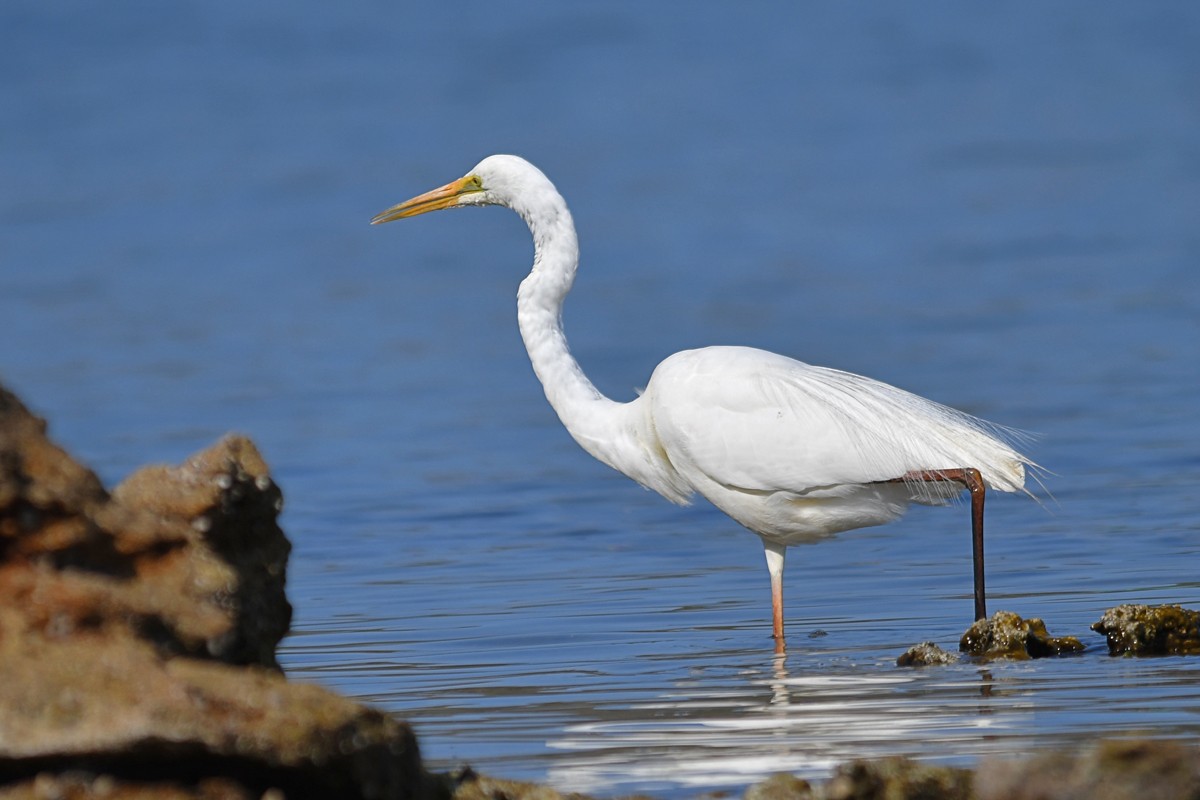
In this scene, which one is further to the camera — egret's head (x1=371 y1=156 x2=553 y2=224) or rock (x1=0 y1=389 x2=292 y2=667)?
egret's head (x1=371 y1=156 x2=553 y2=224)

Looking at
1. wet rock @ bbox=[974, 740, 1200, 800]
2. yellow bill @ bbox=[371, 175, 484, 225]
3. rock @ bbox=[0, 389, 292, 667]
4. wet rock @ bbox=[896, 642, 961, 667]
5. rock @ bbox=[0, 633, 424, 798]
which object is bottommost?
wet rock @ bbox=[974, 740, 1200, 800]

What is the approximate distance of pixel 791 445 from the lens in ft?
27.0

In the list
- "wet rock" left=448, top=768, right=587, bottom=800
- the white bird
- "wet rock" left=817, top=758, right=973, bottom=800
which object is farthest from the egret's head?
"wet rock" left=817, top=758, right=973, bottom=800

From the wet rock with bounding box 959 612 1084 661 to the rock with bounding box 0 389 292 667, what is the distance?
305 centimetres

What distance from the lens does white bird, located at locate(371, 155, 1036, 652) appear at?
26.6 ft

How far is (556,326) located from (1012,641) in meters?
2.82

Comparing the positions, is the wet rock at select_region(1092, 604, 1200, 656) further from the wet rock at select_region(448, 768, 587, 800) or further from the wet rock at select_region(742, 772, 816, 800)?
the wet rock at select_region(448, 768, 587, 800)

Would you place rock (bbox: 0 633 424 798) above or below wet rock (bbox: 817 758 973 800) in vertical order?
above

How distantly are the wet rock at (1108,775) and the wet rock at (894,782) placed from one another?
278 mm

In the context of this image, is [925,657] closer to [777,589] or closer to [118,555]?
[777,589]

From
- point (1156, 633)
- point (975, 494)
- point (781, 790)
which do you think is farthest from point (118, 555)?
point (975, 494)

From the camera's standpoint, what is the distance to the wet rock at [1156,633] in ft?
23.0

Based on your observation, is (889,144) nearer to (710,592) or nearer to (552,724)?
(710,592)

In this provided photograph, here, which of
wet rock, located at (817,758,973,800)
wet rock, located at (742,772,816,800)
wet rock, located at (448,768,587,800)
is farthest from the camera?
wet rock, located at (448,768,587,800)
